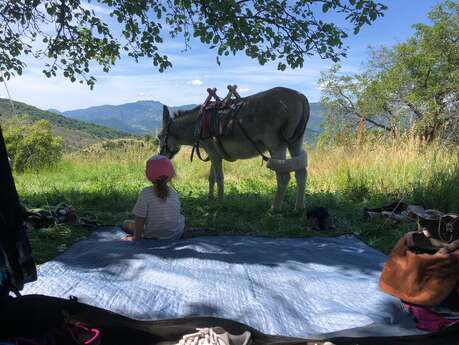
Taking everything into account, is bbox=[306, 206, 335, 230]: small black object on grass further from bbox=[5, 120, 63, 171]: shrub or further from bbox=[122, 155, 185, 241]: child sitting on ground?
bbox=[5, 120, 63, 171]: shrub

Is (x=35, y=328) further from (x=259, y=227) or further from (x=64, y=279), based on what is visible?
(x=259, y=227)

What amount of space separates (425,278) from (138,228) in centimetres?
280

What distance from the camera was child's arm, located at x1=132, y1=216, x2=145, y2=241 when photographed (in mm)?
4609

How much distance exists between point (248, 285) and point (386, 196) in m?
5.39

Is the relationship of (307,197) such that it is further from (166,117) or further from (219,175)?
(166,117)

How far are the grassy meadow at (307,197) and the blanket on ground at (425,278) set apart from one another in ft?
5.67

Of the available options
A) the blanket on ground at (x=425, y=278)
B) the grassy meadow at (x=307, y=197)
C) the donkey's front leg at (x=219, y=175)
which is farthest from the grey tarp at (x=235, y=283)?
the donkey's front leg at (x=219, y=175)

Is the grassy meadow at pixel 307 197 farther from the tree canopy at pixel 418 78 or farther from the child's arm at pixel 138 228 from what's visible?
the tree canopy at pixel 418 78

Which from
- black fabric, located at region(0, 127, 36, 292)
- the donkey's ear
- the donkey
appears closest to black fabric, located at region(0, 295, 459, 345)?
black fabric, located at region(0, 127, 36, 292)

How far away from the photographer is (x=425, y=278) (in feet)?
9.80

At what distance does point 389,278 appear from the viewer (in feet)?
10.9

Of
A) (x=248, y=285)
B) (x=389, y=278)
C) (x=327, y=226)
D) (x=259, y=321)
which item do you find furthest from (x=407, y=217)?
(x=259, y=321)

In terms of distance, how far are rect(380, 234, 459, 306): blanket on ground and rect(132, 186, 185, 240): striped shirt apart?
2.32 m

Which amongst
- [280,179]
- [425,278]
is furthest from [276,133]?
[425,278]
